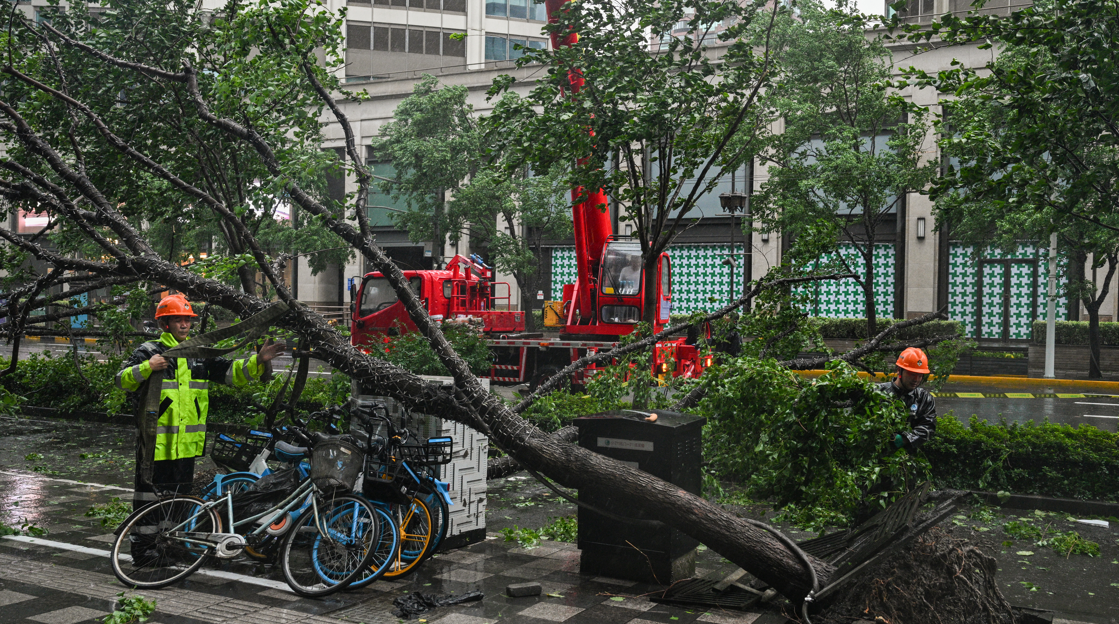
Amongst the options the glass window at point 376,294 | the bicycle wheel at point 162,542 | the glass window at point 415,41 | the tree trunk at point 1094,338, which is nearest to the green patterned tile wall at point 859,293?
the tree trunk at point 1094,338

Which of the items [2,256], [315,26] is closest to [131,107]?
[2,256]

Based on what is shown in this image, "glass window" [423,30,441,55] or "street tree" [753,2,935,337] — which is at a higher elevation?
"glass window" [423,30,441,55]

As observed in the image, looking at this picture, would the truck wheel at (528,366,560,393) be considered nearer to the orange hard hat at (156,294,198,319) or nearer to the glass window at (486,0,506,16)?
the orange hard hat at (156,294,198,319)

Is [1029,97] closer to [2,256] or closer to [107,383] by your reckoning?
[2,256]

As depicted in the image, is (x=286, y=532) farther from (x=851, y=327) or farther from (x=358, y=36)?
(x=358, y=36)

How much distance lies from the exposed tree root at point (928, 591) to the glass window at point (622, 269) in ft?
39.7

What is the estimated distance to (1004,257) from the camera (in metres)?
27.4

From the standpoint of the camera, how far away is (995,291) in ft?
91.1

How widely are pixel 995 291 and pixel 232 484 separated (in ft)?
87.2

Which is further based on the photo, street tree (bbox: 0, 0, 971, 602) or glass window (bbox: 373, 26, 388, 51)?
glass window (bbox: 373, 26, 388, 51)

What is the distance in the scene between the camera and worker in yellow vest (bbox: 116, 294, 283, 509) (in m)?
6.29

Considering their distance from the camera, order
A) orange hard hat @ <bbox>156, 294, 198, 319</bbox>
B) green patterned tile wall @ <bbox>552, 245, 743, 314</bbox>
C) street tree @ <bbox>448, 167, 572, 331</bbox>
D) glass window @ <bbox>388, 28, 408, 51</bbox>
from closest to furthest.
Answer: orange hard hat @ <bbox>156, 294, 198, 319</bbox> → street tree @ <bbox>448, 167, 572, 331</bbox> → green patterned tile wall @ <bbox>552, 245, 743, 314</bbox> → glass window @ <bbox>388, 28, 408, 51</bbox>

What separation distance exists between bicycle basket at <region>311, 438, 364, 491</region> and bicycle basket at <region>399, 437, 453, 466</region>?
1.48 feet

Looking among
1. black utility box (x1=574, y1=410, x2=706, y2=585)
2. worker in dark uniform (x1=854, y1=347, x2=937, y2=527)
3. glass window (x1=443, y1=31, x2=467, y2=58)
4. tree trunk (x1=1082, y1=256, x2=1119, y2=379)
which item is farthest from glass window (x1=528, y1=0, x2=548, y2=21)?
black utility box (x1=574, y1=410, x2=706, y2=585)
